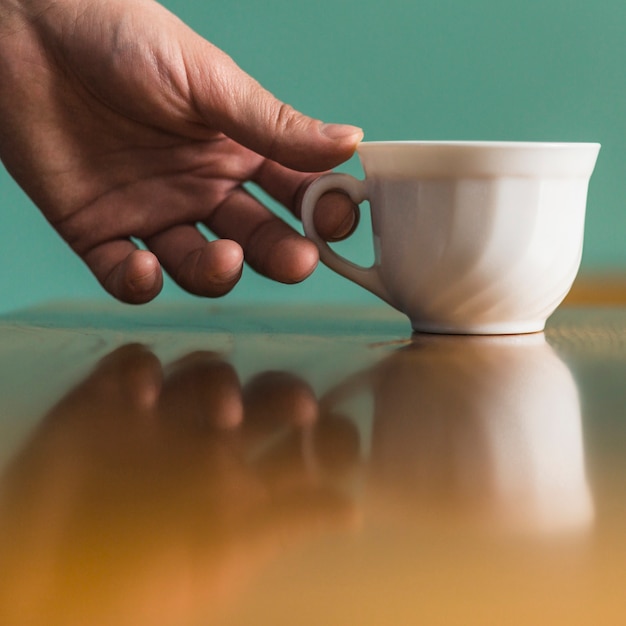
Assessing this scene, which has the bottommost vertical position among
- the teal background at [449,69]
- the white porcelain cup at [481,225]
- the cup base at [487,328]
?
the cup base at [487,328]

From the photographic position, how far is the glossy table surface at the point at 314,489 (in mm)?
205

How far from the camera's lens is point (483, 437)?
1.23 ft

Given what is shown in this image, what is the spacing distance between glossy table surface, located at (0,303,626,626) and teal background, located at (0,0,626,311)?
1111 mm

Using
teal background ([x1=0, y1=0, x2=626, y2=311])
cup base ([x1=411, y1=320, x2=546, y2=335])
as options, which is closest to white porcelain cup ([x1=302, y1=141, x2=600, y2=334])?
cup base ([x1=411, y1=320, x2=546, y2=335])

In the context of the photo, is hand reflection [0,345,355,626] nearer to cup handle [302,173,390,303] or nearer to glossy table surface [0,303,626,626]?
glossy table surface [0,303,626,626]

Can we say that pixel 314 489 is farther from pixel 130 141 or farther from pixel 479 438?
pixel 130 141

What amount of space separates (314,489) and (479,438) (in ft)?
0.33

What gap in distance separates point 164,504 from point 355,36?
1.53 m

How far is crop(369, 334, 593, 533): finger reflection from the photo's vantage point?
0.90 feet

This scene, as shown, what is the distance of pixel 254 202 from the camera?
0.87 metres

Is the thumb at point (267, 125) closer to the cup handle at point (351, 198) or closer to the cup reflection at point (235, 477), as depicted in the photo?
the cup handle at point (351, 198)

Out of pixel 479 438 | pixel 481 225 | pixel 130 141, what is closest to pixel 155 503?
pixel 479 438

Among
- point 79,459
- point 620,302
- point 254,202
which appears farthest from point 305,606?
point 620,302

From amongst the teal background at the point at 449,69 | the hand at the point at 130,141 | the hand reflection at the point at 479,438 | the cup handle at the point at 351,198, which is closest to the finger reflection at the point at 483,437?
the hand reflection at the point at 479,438
